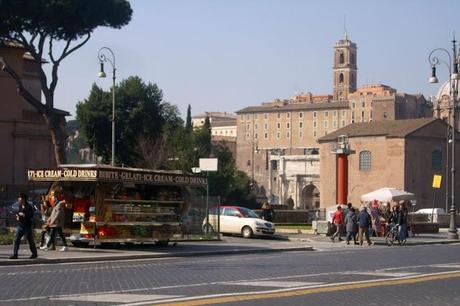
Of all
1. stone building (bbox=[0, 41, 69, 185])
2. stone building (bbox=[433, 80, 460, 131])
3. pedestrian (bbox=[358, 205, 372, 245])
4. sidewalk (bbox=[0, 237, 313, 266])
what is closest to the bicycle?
pedestrian (bbox=[358, 205, 372, 245])

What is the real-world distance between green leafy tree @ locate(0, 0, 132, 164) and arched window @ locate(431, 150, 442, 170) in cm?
5151

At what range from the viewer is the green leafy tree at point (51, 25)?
46.1 metres

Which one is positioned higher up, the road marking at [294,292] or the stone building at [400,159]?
the stone building at [400,159]

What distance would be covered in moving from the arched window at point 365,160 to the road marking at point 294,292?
248ft

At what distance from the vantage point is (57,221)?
2416cm

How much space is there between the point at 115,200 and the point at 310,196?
106 metres

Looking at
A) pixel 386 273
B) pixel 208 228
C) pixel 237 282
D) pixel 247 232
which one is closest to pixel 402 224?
pixel 247 232

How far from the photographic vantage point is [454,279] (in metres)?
17.0

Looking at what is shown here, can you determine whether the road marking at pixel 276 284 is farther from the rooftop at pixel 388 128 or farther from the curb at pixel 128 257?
the rooftop at pixel 388 128

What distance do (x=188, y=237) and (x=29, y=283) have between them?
643 inches

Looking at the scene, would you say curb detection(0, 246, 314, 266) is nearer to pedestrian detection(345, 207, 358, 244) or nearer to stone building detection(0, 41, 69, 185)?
Answer: pedestrian detection(345, 207, 358, 244)

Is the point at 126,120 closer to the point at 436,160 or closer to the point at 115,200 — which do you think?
the point at 436,160

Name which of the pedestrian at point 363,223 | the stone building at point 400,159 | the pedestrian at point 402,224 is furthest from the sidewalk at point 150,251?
the stone building at point 400,159

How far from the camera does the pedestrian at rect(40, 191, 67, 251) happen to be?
24156 mm
